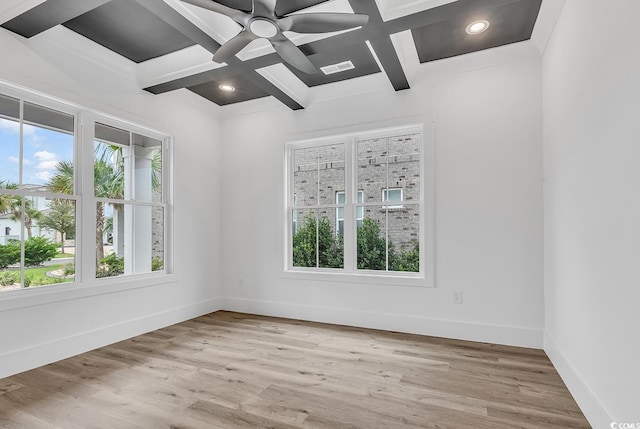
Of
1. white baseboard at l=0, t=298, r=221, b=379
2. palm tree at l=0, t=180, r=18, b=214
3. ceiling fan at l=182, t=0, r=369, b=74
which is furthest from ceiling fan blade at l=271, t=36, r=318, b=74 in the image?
white baseboard at l=0, t=298, r=221, b=379

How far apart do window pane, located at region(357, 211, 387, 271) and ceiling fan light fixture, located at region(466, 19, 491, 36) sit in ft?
6.54

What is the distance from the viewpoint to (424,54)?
3486 mm

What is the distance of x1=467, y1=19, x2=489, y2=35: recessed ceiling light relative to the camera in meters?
2.92

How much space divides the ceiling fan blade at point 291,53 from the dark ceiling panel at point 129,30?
1094 mm

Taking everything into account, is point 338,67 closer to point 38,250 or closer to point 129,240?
point 129,240

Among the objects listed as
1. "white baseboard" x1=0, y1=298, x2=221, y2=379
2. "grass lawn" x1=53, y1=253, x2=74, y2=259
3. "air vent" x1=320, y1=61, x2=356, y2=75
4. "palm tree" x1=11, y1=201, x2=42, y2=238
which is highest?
"air vent" x1=320, y1=61, x2=356, y2=75

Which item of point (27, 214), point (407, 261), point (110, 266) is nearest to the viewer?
point (27, 214)

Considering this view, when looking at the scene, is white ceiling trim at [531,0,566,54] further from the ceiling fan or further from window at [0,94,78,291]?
window at [0,94,78,291]

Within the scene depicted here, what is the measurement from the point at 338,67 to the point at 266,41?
971 mm

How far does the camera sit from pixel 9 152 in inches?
113

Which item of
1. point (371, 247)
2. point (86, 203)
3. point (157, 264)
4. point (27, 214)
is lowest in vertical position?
point (157, 264)

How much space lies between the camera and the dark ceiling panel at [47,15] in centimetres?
247

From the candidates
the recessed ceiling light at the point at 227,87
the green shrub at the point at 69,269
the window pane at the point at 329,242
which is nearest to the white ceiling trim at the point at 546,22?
the window pane at the point at 329,242

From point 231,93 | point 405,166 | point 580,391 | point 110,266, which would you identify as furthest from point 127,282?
point 580,391
